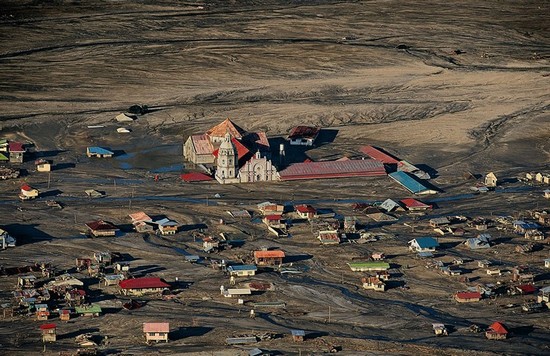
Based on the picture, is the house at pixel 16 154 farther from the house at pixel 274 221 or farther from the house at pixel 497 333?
the house at pixel 497 333

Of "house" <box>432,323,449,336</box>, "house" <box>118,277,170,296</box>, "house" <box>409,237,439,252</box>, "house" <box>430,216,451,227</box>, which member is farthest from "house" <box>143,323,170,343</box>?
"house" <box>430,216,451,227</box>

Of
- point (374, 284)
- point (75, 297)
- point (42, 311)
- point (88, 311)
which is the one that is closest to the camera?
point (42, 311)

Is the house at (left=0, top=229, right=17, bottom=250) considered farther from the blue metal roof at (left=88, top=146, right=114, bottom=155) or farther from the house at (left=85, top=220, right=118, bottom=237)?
the blue metal roof at (left=88, top=146, right=114, bottom=155)

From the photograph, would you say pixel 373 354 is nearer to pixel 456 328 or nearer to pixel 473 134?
pixel 456 328

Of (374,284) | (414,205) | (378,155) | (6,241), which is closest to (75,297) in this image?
(6,241)

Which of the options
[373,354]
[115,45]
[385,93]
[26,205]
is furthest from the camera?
[115,45]

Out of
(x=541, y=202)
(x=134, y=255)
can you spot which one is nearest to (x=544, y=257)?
(x=541, y=202)

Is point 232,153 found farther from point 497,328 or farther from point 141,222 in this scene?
point 497,328
